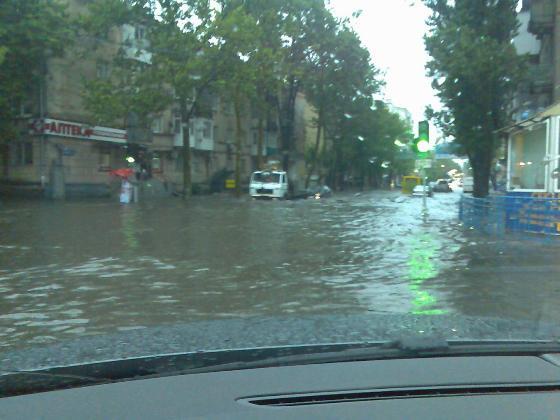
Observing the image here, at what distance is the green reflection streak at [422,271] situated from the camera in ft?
24.5

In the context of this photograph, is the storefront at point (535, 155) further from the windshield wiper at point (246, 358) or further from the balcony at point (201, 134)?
the balcony at point (201, 134)

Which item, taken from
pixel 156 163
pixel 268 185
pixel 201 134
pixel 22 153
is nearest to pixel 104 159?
Result: pixel 22 153

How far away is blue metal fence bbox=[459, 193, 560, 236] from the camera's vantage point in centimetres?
1435

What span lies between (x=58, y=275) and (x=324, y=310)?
15.4 feet

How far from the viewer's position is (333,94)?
52.1m

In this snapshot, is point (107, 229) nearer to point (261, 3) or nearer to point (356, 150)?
point (261, 3)

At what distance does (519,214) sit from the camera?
15477 mm

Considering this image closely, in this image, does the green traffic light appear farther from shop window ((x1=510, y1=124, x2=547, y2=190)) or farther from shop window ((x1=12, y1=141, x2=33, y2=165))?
shop window ((x1=12, y1=141, x2=33, y2=165))

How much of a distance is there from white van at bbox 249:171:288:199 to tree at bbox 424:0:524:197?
14.3 meters

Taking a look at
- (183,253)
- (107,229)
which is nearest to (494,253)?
(183,253)

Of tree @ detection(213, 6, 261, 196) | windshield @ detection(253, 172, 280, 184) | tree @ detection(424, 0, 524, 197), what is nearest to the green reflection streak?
tree @ detection(424, 0, 524, 197)

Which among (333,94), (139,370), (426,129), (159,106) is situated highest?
(333,94)

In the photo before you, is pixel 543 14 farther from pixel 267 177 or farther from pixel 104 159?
pixel 104 159

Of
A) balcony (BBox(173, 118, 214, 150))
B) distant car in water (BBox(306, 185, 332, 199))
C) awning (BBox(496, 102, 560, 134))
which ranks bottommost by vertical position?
distant car in water (BBox(306, 185, 332, 199))
